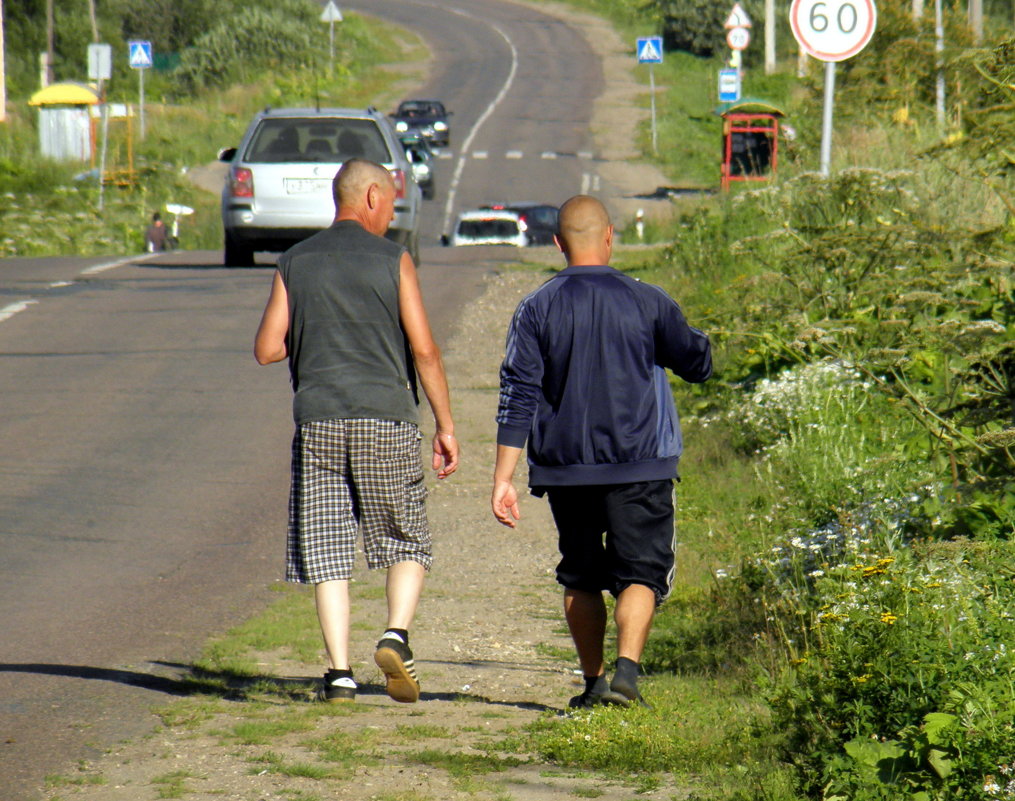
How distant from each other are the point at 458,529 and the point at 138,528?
179 centimetres

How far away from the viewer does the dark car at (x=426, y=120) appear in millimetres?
57681

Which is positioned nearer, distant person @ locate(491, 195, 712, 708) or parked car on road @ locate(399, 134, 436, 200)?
distant person @ locate(491, 195, 712, 708)

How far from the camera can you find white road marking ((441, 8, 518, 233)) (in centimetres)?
4617

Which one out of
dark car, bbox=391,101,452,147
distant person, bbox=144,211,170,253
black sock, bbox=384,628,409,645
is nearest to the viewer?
black sock, bbox=384,628,409,645

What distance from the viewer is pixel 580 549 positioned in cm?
570

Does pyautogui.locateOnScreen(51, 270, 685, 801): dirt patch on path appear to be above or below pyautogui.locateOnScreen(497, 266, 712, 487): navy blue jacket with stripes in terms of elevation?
below

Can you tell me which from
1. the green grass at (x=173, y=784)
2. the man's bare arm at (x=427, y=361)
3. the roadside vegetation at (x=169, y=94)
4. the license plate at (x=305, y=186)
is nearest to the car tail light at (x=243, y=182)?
the license plate at (x=305, y=186)

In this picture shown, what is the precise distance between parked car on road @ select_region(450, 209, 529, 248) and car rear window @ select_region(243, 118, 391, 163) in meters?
14.2

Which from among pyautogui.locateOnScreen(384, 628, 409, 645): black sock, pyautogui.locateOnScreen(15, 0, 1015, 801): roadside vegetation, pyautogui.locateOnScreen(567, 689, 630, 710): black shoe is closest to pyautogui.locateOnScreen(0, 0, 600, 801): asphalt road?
pyautogui.locateOnScreen(15, 0, 1015, 801): roadside vegetation

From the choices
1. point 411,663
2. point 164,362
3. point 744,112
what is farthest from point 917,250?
point 744,112

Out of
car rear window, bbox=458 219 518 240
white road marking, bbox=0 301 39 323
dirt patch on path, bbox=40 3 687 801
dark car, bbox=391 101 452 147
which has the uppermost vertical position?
dark car, bbox=391 101 452 147

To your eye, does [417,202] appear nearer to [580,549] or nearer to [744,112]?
[580,549]

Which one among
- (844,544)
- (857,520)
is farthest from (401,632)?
(857,520)

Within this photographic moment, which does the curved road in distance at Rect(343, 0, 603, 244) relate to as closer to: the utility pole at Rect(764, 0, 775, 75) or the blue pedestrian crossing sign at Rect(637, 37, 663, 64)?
the blue pedestrian crossing sign at Rect(637, 37, 663, 64)
